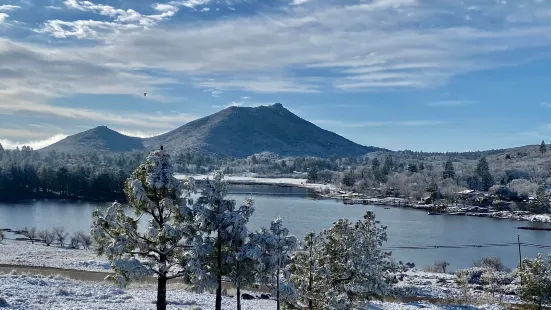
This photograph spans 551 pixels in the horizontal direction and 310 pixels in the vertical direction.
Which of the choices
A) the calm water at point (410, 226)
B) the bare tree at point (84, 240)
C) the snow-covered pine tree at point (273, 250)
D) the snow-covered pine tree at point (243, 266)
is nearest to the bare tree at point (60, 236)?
the bare tree at point (84, 240)

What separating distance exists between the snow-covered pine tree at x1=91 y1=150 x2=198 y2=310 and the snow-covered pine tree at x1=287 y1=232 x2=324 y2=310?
5.08 m

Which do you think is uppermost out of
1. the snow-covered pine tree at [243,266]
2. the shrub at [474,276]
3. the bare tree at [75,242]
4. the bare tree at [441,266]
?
the snow-covered pine tree at [243,266]

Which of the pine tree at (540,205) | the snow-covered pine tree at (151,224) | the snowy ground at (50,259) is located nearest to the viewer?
the snow-covered pine tree at (151,224)

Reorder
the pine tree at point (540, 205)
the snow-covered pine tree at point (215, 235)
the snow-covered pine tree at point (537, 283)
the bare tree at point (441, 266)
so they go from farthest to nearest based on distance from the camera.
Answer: the pine tree at point (540, 205)
the bare tree at point (441, 266)
the snow-covered pine tree at point (537, 283)
the snow-covered pine tree at point (215, 235)

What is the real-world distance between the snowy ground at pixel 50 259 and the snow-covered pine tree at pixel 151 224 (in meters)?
25.2

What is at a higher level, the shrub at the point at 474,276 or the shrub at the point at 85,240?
the shrub at the point at 85,240

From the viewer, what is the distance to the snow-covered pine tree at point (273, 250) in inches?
706

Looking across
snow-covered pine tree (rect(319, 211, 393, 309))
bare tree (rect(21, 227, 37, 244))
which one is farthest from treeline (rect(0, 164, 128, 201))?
snow-covered pine tree (rect(319, 211, 393, 309))

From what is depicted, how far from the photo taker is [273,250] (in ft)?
59.2

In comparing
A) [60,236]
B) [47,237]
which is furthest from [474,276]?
[47,237]

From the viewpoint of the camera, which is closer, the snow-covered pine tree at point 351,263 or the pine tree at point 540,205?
the snow-covered pine tree at point 351,263

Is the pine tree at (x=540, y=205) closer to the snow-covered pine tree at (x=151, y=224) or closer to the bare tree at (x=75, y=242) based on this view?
the bare tree at (x=75, y=242)

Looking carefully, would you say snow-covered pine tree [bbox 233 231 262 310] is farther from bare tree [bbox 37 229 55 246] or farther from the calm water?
bare tree [bbox 37 229 55 246]

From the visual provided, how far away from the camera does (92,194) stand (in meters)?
125
